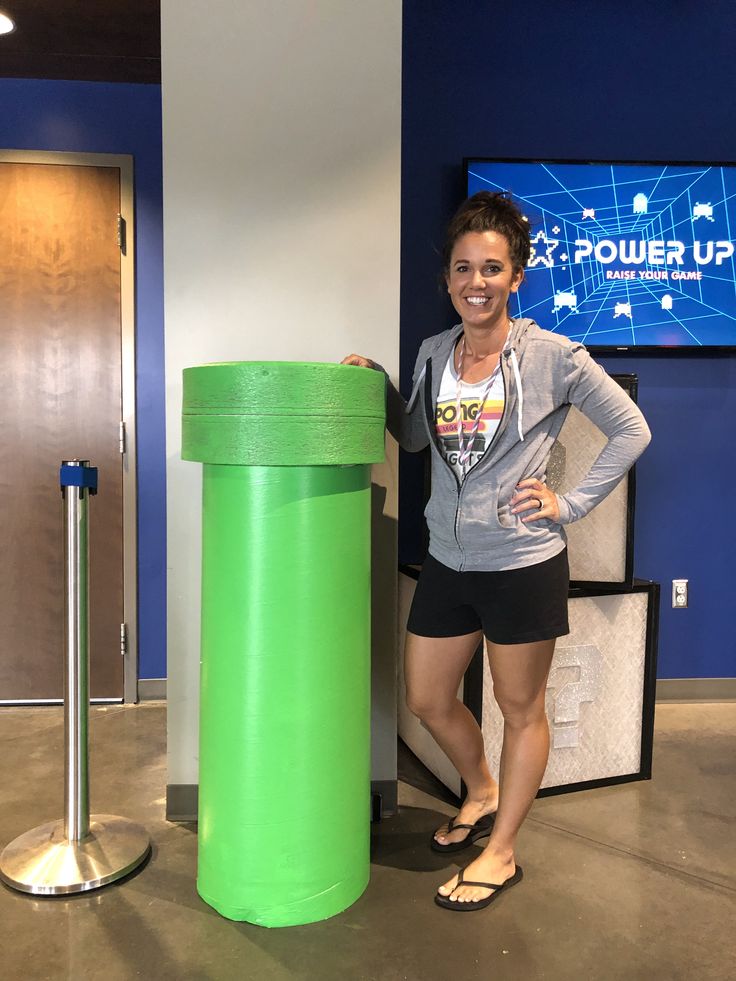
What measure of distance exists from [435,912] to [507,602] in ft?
2.37

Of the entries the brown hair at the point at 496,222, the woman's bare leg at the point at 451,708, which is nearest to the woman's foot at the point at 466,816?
the woman's bare leg at the point at 451,708

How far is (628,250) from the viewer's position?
3.05 metres

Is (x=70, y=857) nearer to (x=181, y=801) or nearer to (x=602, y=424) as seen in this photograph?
(x=181, y=801)

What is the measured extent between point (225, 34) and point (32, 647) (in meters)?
2.32

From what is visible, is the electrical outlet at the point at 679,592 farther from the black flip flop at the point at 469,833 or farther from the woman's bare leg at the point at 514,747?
the woman's bare leg at the point at 514,747

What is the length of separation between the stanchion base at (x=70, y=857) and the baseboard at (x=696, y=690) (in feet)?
6.93

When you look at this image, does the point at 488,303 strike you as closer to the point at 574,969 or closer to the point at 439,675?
the point at 439,675

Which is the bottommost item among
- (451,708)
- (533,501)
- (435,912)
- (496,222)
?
(435,912)

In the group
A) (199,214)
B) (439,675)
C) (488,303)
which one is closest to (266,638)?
(439,675)

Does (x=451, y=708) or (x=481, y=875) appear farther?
(x=451, y=708)

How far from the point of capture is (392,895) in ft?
6.21

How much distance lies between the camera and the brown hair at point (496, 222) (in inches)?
71.2

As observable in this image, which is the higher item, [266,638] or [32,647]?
[266,638]

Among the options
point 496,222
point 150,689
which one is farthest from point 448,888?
point 150,689
